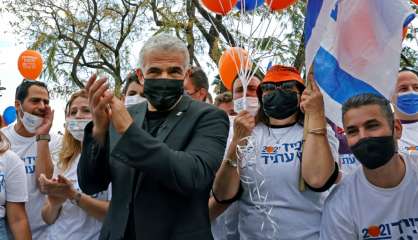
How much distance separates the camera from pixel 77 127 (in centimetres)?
370

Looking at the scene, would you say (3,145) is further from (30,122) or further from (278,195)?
(278,195)

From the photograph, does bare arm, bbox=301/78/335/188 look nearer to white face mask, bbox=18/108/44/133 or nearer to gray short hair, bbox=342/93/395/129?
gray short hair, bbox=342/93/395/129

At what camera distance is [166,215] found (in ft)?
7.42

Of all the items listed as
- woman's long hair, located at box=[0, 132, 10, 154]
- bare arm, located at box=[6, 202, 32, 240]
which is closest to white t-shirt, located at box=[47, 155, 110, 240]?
bare arm, located at box=[6, 202, 32, 240]

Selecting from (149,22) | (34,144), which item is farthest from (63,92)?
(34,144)

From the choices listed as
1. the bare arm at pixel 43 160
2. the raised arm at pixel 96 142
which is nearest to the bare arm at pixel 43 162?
the bare arm at pixel 43 160

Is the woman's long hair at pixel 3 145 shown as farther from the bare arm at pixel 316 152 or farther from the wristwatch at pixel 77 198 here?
the bare arm at pixel 316 152

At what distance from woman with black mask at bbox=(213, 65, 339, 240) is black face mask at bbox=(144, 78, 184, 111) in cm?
62

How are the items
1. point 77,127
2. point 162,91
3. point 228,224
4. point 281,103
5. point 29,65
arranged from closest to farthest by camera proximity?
1. point 162,91
2. point 281,103
3. point 228,224
4. point 77,127
5. point 29,65

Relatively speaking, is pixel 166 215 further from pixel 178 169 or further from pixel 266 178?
pixel 266 178

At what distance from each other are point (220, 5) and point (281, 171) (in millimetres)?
1513

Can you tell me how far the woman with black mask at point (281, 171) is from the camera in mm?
2801

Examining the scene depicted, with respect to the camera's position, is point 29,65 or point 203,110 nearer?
point 203,110

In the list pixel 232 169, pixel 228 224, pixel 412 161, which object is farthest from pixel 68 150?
pixel 412 161
